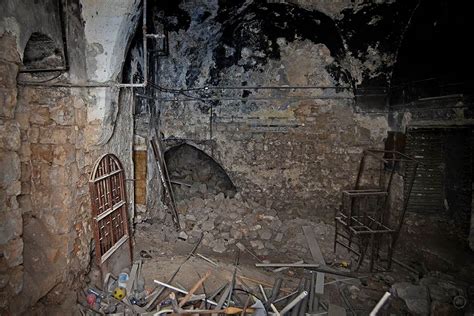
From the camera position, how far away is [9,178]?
2.62m

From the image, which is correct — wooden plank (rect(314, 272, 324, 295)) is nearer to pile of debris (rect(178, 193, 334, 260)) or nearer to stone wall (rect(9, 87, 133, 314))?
pile of debris (rect(178, 193, 334, 260))

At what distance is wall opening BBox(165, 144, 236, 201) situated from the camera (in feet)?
27.2

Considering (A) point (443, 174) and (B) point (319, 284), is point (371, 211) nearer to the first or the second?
(A) point (443, 174)

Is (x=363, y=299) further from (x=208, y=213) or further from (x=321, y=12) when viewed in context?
(x=321, y=12)

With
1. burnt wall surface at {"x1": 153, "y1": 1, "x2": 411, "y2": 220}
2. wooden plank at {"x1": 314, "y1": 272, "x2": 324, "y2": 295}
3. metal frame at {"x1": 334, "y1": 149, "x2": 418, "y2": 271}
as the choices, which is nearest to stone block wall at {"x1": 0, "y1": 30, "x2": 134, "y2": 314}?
wooden plank at {"x1": 314, "y1": 272, "x2": 324, "y2": 295}

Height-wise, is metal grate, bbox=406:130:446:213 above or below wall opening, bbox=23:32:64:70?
below

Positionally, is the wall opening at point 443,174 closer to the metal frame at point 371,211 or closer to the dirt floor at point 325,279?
the metal frame at point 371,211

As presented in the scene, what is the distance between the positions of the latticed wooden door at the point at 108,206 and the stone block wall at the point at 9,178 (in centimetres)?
89

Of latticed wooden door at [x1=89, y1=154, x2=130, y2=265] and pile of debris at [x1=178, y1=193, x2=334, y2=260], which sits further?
pile of debris at [x1=178, y1=193, x2=334, y2=260]

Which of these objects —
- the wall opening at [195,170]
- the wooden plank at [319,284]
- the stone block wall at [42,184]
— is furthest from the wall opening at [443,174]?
the stone block wall at [42,184]

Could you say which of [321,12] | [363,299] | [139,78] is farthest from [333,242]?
[139,78]

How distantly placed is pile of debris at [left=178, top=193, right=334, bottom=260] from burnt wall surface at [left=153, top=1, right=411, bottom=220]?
1.39 feet

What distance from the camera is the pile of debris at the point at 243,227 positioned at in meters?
5.56

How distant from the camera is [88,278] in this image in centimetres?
369
